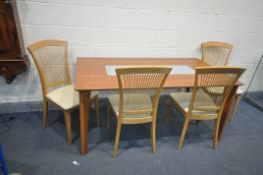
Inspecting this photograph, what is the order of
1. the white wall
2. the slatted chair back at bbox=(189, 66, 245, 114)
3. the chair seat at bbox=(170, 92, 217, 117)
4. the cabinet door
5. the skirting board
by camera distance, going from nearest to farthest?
the slatted chair back at bbox=(189, 66, 245, 114) < the cabinet door < the chair seat at bbox=(170, 92, 217, 117) < the white wall < the skirting board

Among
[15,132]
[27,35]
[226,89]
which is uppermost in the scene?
[27,35]

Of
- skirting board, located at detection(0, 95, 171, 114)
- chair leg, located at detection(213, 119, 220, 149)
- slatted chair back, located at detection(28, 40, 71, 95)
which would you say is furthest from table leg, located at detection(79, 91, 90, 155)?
chair leg, located at detection(213, 119, 220, 149)

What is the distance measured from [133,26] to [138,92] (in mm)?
962

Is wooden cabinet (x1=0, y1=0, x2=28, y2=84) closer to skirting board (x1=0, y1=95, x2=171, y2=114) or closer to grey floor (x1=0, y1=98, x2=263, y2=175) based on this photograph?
skirting board (x1=0, y1=95, x2=171, y2=114)

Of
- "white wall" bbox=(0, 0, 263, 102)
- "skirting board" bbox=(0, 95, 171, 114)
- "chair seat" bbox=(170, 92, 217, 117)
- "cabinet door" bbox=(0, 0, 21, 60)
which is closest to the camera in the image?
"cabinet door" bbox=(0, 0, 21, 60)

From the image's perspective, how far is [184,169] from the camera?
1.64 meters

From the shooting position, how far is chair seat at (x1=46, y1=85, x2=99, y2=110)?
165 centimetres

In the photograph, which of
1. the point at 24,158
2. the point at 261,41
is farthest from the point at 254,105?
the point at 24,158

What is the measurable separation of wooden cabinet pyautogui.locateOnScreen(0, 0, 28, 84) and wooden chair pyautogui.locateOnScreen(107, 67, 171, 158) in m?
0.97

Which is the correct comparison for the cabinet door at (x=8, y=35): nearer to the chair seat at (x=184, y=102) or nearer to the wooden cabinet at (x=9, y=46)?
the wooden cabinet at (x=9, y=46)

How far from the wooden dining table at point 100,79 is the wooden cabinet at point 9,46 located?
22.6 inches

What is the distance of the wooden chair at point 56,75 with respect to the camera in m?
1.67

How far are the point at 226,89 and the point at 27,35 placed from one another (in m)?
2.01

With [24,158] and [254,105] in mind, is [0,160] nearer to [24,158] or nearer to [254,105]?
[24,158]
